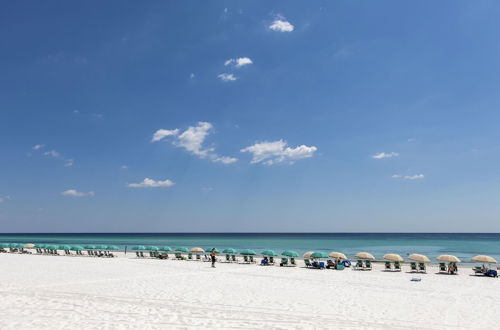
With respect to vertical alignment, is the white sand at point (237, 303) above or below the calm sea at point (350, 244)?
above

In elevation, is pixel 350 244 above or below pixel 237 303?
below

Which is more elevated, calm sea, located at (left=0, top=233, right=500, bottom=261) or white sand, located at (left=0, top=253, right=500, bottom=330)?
white sand, located at (left=0, top=253, right=500, bottom=330)

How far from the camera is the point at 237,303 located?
12828 mm

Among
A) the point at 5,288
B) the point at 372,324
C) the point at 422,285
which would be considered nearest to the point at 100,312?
the point at 5,288

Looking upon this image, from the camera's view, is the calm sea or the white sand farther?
the calm sea

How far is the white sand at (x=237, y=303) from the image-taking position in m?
10.2

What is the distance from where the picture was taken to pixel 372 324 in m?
10.3

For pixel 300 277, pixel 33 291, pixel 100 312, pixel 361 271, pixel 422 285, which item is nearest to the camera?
pixel 100 312

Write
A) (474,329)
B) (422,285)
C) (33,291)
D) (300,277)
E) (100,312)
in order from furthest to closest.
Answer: (300,277), (422,285), (33,291), (100,312), (474,329)

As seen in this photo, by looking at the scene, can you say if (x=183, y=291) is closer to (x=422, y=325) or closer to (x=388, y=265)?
(x=422, y=325)

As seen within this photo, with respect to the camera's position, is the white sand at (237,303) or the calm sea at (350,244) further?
the calm sea at (350,244)

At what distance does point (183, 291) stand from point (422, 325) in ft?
30.0

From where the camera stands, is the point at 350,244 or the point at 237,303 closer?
the point at 237,303

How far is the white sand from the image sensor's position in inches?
400
